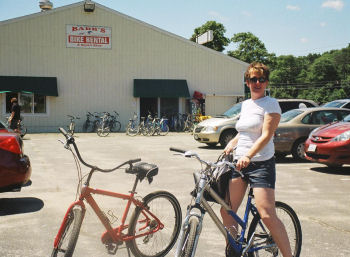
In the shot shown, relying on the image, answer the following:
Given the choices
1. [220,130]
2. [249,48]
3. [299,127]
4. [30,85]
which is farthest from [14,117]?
[249,48]

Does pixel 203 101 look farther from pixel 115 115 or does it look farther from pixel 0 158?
pixel 0 158

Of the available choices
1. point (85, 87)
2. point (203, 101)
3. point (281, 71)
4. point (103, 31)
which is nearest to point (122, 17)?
point (103, 31)

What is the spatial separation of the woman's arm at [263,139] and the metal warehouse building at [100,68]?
2329 cm

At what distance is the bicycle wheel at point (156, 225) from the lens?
3.95 meters

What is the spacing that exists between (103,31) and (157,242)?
24.3 meters

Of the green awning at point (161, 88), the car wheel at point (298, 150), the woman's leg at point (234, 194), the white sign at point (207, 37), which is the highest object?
the white sign at point (207, 37)

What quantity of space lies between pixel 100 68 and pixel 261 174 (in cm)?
2414

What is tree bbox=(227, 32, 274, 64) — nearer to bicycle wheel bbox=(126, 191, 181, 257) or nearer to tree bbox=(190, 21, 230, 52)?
tree bbox=(190, 21, 230, 52)

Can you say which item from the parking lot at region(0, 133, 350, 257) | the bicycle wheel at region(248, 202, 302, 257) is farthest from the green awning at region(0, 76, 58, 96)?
the bicycle wheel at region(248, 202, 302, 257)

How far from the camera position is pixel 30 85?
82.3 ft

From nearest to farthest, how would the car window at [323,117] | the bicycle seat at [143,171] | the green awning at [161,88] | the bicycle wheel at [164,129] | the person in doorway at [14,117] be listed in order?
1. the bicycle seat at [143,171]
2. the car window at [323,117]
3. the person in doorway at [14,117]
4. the bicycle wheel at [164,129]
5. the green awning at [161,88]

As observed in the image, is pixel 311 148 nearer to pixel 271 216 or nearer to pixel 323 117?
pixel 323 117

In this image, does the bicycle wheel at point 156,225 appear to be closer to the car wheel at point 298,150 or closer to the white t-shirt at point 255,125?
the white t-shirt at point 255,125

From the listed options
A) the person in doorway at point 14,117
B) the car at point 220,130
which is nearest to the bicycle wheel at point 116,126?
the person in doorway at point 14,117
